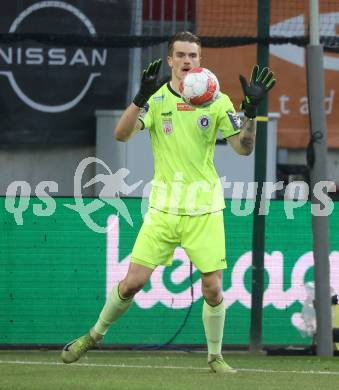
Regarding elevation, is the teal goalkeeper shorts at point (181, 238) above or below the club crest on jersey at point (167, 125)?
below

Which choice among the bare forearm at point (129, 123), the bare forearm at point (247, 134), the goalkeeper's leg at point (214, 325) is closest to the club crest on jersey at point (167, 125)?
the bare forearm at point (129, 123)

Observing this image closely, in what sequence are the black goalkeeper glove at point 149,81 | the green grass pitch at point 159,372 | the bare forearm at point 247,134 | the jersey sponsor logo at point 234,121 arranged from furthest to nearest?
the jersey sponsor logo at point 234,121 < the bare forearm at point 247,134 < the black goalkeeper glove at point 149,81 < the green grass pitch at point 159,372

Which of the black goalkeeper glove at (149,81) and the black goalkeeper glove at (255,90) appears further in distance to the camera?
the black goalkeeper glove at (255,90)

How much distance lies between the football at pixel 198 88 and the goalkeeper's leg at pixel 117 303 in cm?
111

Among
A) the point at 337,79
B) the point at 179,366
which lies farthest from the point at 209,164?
the point at 337,79

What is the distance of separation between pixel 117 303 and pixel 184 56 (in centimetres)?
164

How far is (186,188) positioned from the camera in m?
8.39

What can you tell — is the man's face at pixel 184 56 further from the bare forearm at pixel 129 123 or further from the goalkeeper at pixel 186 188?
the bare forearm at pixel 129 123

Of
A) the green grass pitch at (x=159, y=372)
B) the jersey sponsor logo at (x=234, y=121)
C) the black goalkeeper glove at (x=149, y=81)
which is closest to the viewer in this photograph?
the green grass pitch at (x=159, y=372)

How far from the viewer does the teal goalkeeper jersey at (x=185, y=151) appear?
8.41 m

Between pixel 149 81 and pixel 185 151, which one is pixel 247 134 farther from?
pixel 149 81

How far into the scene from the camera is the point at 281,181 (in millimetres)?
13805

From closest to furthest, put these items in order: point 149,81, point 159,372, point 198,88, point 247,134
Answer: point 149,81, point 198,88, point 247,134, point 159,372

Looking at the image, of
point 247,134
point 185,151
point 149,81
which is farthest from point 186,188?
point 149,81
